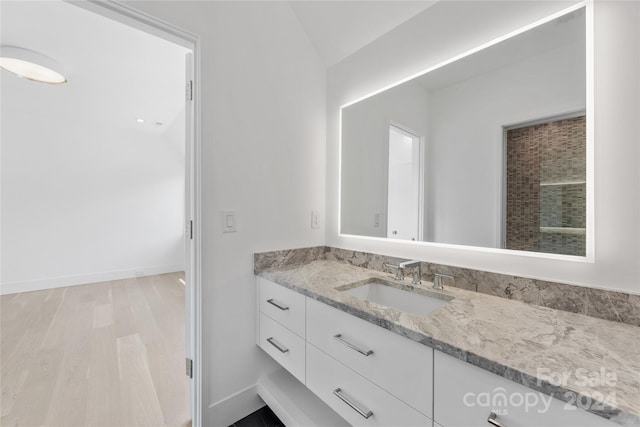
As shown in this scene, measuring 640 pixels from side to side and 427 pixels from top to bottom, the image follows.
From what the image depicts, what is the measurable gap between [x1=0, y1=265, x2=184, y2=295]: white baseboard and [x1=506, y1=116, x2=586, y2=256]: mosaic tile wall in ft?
17.2

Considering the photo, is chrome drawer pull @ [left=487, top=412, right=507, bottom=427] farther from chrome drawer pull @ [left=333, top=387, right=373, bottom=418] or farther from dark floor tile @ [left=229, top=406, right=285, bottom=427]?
dark floor tile @ [left=229, top=406, right=285, bottom=427]

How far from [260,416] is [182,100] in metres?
3.36

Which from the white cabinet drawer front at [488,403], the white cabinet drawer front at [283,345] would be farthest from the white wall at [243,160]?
the white cabinet drawer front at [488,403]

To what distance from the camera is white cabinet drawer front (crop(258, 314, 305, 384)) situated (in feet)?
4.04

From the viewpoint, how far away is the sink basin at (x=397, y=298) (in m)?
1.18

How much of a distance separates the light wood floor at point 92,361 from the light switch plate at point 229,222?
3.60 ft

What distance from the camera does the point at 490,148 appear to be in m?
1.21

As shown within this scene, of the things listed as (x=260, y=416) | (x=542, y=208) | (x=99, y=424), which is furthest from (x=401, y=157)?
(x=99, y=424)

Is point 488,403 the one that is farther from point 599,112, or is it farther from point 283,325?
point 599,112

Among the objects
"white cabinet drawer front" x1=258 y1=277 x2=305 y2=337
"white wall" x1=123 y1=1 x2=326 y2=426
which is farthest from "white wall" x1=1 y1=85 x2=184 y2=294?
"white cabinet drawer front" x1=258 y1=277 x2=305 y2=337

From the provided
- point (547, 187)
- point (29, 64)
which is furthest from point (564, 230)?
point (29, 64)

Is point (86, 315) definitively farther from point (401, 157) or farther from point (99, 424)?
point (401, 157)

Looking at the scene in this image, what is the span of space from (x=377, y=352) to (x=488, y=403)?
1.10 feet

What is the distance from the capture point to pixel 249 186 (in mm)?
1502
